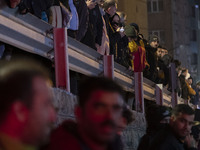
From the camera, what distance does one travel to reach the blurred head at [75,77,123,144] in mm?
2611

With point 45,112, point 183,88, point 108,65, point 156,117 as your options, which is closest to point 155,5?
point 183,88

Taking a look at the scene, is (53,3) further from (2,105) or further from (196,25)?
(196,25)

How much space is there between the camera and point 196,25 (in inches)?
2435

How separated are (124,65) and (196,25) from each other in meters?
51.1

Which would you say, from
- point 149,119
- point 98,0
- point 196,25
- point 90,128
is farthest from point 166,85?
point 196,25

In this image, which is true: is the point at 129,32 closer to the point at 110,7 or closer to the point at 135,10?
the point at 110,7

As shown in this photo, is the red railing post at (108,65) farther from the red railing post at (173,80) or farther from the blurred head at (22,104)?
the red railing post at (173,80)

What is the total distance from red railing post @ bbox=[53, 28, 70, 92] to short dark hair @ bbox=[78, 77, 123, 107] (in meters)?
3.80

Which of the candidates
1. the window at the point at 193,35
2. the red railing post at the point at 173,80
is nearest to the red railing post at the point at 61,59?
the red railing post at the point at 173,80

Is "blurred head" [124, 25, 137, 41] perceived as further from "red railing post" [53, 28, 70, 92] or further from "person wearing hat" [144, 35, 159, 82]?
"red railing post" [53, 28, 70, 92]

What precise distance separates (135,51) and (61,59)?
6.77 metres

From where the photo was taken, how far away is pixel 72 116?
6.38 m

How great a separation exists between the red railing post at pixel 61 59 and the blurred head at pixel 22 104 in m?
4.24

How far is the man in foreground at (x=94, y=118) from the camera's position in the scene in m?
2.62
